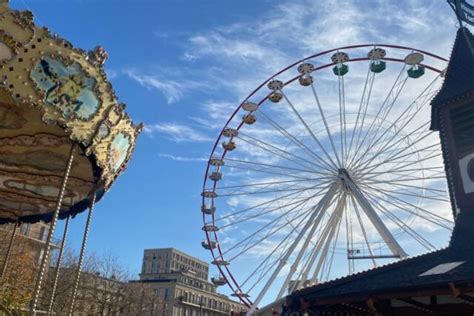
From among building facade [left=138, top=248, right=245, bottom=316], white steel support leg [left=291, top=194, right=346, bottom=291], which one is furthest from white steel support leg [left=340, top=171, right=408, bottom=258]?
building facade [left=138, top=248, right=245, bottom=316]

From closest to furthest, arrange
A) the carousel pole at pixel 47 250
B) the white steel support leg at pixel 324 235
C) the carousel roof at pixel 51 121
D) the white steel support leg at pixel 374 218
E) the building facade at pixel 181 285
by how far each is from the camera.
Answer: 1. the carousel roof at pixel 51 121
2. the carousel pole at pixel 47 250
3. the white steel support leg at pixel 374 218
4. the white steel support leg at pixel 324 235
5. the building facade at pixel 181 285

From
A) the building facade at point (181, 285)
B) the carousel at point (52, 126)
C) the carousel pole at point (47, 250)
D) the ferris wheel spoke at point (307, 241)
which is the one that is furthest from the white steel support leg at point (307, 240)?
the building facade at point (181, 285)

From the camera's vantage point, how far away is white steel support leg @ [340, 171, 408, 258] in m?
15.4

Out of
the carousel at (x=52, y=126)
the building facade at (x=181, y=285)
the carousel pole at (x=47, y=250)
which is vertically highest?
the building facade at (x=181, y=285)

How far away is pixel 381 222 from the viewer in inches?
634

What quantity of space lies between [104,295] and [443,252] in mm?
30833

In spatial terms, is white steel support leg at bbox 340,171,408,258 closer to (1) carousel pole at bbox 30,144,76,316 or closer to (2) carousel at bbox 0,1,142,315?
(2) carousel at bbox 0,1,142,315

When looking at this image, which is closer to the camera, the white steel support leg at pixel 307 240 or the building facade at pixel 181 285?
the white steel support leg at pixel 307 240

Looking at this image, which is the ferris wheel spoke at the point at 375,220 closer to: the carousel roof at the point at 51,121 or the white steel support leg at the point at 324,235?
the white steel support leg at the point at 324,235

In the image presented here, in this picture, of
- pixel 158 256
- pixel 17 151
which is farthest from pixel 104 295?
pixel 158 256

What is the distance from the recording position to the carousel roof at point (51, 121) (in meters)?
6.89

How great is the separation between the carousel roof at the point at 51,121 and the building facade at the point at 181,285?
4330cm

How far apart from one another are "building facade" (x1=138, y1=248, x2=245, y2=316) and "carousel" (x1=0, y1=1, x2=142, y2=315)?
43.2 metres

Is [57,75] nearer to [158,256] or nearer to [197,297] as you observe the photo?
[197,297]
